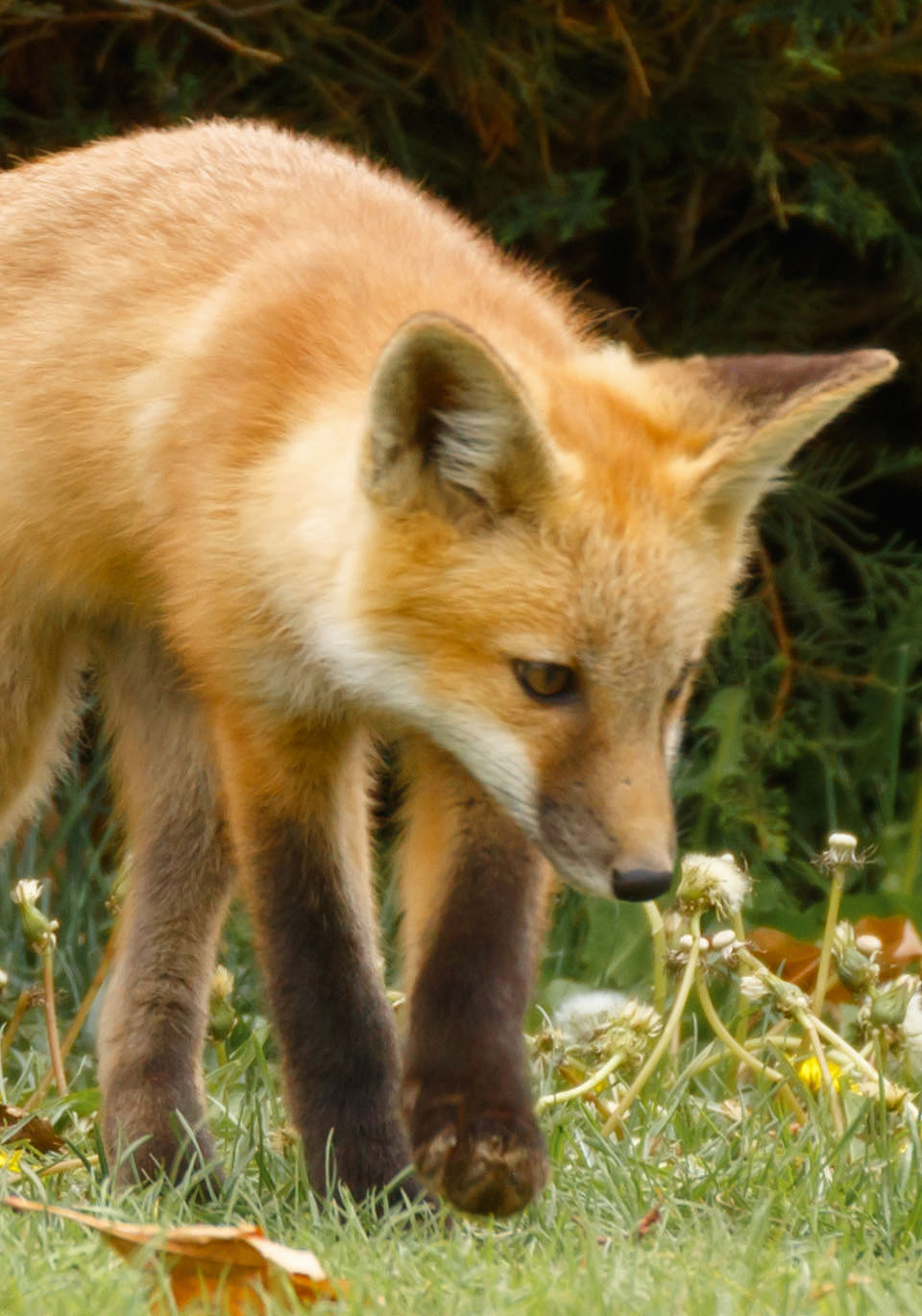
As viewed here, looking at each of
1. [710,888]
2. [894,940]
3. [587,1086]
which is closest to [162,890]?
[587,1086]

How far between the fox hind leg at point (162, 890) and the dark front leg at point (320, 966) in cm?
51

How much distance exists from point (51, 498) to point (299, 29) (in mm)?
2124

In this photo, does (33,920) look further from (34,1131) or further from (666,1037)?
(666,1037)

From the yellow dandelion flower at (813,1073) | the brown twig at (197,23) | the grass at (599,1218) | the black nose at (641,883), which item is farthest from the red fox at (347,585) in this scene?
the brown twig at (197,23)

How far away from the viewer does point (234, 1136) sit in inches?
140

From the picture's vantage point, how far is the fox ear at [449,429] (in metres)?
2.75

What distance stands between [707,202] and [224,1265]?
4086 millimetres

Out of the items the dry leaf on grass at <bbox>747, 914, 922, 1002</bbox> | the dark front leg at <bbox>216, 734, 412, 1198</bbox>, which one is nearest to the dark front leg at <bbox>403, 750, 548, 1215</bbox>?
the dark front leg at <bbox>216, 734, 412, 1198</bbox>

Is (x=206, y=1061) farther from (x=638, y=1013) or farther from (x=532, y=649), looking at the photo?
(x=532, y=649)

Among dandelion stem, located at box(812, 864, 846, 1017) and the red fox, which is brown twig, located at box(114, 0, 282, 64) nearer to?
the red fox

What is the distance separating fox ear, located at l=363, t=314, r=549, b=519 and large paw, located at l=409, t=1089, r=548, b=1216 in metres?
0.91

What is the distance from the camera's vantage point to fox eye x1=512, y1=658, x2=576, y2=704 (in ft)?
9.33

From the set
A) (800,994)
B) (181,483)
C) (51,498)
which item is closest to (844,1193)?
(800,994)

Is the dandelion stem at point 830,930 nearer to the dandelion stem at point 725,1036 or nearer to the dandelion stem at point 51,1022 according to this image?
the dandelion stem at point 725,1036
